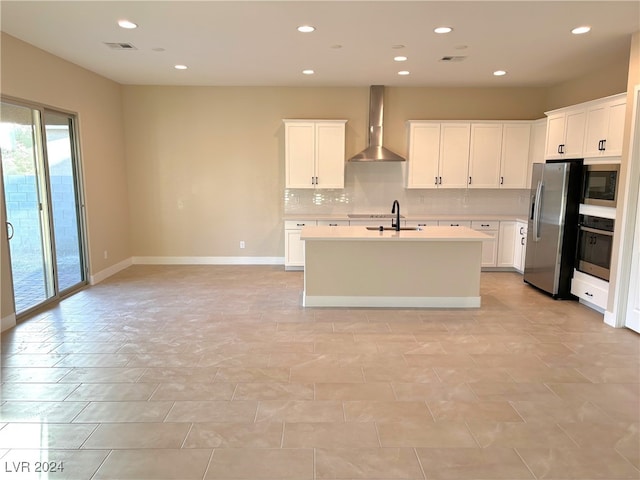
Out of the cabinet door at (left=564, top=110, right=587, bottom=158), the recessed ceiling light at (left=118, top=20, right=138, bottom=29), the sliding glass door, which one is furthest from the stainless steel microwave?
the sliding glass door

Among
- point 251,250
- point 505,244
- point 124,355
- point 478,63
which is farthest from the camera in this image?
point 251,250

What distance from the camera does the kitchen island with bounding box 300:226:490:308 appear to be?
4.91m

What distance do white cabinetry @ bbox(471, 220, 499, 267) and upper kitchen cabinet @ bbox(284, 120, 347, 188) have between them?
2.31 metres

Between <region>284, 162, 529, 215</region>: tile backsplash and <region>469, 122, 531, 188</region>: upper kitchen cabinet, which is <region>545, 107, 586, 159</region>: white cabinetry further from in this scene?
<region>284, 162, 529, 215</region>: tile backsplash

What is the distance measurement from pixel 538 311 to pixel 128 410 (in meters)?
4.40

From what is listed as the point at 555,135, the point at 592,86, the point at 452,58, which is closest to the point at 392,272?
the point at 452,58

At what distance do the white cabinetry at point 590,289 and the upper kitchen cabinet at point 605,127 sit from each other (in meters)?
1.43

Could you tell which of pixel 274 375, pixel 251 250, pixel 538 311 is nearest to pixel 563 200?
pixel 538 311

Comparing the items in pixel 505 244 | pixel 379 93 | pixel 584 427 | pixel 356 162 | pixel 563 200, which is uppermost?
pixel 379 93

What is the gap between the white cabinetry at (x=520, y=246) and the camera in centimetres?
644

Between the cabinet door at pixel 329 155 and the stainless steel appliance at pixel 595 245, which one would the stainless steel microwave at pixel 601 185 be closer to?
the stainless steel appliance at pixel 595 245

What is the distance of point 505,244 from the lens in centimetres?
677

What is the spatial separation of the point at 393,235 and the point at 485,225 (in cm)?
269

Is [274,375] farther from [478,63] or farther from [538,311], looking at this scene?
Result: [478,63]
